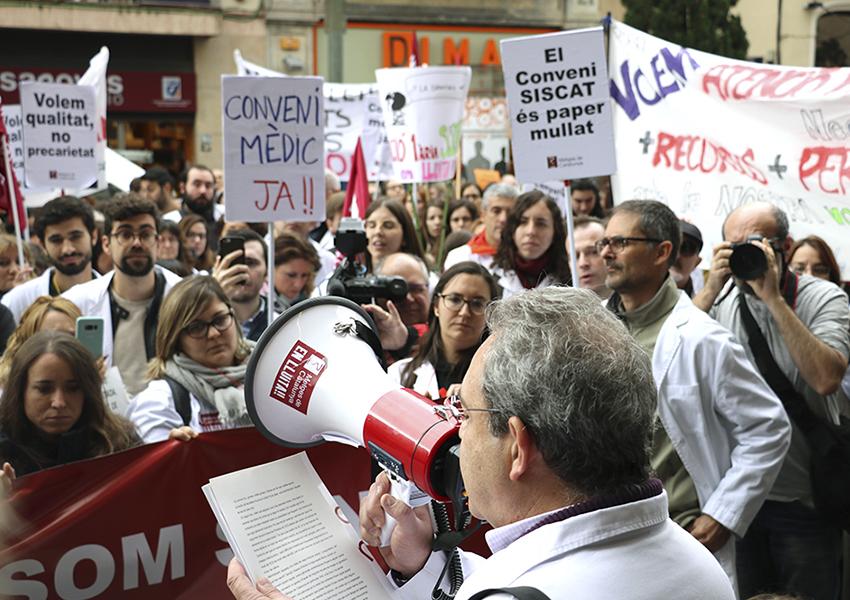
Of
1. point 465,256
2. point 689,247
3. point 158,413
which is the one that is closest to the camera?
point 158,413

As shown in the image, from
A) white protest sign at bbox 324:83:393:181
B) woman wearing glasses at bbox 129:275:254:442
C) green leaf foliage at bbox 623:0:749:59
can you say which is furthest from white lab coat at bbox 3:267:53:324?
green leaf foliage at bbox 623:0:749:59

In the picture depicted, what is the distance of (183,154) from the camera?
69.4ft

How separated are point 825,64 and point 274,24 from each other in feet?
48.3

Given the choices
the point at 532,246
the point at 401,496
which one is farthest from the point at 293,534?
the point at 532,246

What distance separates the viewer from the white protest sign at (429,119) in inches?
318

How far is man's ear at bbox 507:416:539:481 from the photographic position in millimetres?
1473

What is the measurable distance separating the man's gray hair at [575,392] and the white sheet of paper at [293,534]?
59 centimetres

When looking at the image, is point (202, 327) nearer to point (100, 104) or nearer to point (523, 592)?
point (523, 592)

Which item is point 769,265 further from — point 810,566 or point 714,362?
point 810,566

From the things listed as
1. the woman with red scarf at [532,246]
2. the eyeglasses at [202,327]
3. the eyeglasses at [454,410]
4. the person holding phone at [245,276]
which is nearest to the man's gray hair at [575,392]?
the eyeglasses at [454,410]

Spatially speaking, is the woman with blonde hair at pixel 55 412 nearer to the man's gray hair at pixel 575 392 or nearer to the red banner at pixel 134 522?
the red banner at pixel 134 522

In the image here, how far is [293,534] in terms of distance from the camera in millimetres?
1936

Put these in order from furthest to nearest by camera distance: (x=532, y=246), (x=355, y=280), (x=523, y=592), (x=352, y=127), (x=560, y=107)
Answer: (x=352, y=127)
(x=532, y=246)
(x=560, y=107)
(x=355, y=280)
(x=523, y=592)

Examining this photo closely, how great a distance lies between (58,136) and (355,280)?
16.9ft
